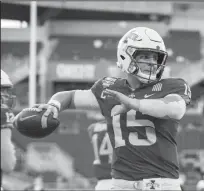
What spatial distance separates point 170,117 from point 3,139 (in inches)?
40.7

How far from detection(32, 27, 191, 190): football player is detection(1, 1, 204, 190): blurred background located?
610cm

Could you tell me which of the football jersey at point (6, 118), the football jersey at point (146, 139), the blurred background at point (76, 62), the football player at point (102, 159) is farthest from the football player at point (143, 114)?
the blurred background at point (76, 62)

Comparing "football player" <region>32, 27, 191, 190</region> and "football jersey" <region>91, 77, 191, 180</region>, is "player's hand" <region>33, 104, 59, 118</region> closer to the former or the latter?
"football player" <region>32, 27, 191, 190</region>

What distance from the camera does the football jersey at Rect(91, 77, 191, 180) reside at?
3346mm

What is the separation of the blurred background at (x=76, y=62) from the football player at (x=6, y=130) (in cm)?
655

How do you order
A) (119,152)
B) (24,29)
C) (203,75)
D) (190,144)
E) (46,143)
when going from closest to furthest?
(119,152) < (46,143) < (190,144) < (24,29) < (203,75)

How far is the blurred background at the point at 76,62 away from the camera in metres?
10.1

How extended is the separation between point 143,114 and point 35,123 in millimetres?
666

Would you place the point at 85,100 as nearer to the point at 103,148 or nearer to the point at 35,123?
the point at 35,123

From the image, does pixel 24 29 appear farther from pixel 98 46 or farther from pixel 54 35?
pixel 98 46

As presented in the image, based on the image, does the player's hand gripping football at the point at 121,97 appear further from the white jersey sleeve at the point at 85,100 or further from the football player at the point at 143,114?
the white jersey sleeve at the point at 85,100

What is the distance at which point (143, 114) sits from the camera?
3.38 metres

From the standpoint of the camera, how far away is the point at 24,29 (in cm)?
1202

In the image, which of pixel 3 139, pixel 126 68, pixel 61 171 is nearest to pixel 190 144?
pixel 61 171
